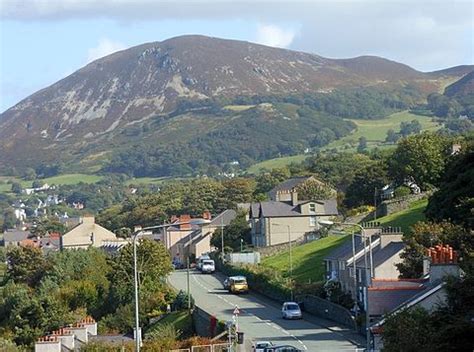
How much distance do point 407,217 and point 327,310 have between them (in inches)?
956

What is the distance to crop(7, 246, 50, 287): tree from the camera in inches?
3595

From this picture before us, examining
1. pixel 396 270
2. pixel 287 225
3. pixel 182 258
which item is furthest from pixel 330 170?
pixel 396 270

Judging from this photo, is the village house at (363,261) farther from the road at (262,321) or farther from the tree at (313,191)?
the tree at (313,191)

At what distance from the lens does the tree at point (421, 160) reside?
9519cm

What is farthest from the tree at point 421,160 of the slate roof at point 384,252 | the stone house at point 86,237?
the stone house at point 86,237

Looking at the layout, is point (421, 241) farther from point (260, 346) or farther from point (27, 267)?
point (27, 267)

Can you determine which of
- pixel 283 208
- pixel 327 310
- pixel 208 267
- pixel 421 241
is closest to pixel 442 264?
pixel 421 241

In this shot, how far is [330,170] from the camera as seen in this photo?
16025 cm

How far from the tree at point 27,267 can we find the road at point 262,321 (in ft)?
40.4

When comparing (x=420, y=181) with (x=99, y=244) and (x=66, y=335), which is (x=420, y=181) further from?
(x=66, y=335)

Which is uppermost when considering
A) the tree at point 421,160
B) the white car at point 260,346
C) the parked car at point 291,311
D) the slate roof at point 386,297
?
the tree at point 421,160

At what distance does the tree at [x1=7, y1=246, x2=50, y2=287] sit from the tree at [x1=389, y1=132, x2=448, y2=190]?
29.4m

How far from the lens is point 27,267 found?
93688 millimetres

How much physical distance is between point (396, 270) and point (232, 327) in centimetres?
1361
